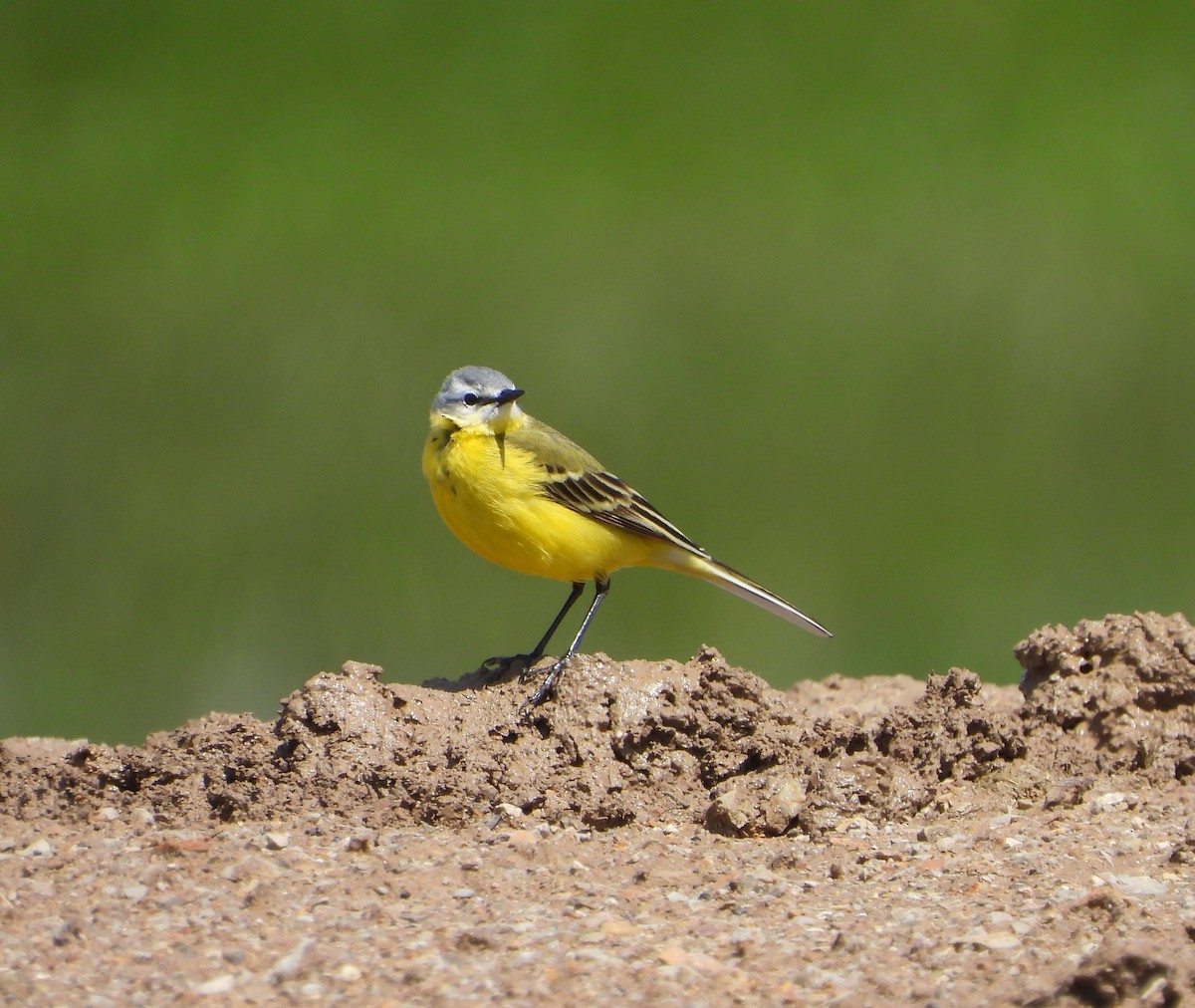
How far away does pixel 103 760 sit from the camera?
475 cm

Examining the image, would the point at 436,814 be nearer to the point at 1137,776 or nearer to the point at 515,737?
the point at 515,737

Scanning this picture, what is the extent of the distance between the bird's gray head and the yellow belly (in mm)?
114

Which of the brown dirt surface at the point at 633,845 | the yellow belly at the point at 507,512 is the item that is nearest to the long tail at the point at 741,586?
the yellow belly at the point at 507,512

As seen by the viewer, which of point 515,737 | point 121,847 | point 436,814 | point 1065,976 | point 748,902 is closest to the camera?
point 1065,976

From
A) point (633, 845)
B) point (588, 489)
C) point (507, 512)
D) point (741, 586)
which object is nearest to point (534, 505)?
point (507, 512)

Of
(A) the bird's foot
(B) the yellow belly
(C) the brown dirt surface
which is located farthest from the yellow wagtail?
(A) the bird's foot

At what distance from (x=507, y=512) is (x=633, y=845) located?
2425mm

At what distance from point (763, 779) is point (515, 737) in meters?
0.75

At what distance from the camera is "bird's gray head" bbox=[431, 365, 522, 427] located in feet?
23.1

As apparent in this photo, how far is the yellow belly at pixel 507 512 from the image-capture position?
6570 mm

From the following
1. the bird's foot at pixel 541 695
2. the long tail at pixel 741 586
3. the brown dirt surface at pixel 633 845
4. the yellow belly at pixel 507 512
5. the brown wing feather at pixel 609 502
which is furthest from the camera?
the long tail at pixel 741 586

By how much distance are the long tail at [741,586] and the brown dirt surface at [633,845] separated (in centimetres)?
156

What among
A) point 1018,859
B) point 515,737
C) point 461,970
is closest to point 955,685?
point 1018,859

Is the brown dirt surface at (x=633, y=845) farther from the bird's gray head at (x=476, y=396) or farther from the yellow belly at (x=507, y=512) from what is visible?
the bird's gray head at (x=476, y=396)
